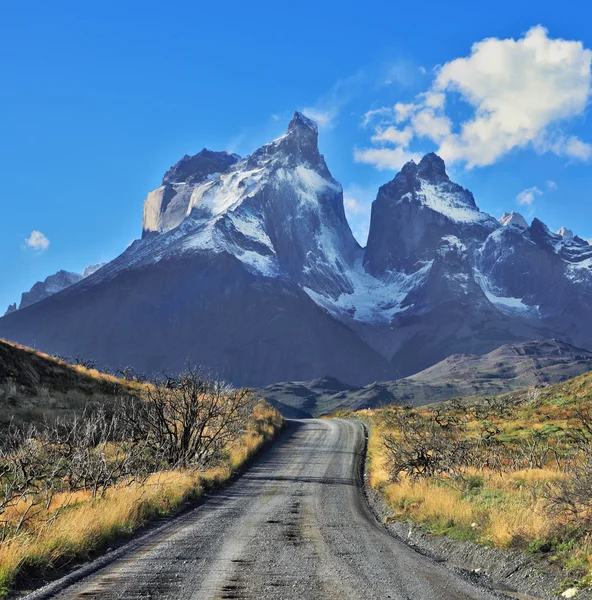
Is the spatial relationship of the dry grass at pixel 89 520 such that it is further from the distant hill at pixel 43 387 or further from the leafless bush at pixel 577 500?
the distant hill at pixel 43 387

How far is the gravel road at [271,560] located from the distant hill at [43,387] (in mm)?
16413

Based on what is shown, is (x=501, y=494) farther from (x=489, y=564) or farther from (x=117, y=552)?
(x=117, y=552)

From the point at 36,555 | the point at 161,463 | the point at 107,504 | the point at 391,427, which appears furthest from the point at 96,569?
the point at 391,427

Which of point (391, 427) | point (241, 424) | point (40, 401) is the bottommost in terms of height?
point (391, 427)

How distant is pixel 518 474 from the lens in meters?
16.9

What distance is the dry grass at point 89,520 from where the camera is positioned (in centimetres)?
908

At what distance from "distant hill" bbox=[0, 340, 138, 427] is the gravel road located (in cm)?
1641

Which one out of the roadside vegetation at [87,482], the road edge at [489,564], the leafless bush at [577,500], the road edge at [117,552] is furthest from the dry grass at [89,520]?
the leafless bush at [577,500]

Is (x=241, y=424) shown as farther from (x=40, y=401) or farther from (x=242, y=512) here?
(x=242, y=512)

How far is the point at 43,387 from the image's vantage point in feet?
121

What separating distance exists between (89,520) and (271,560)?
3.87m

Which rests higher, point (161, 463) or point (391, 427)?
point (161, 463)

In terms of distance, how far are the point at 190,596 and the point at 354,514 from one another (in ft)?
30.1

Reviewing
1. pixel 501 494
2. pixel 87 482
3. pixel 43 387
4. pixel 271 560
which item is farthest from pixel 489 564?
pixel 43 387
